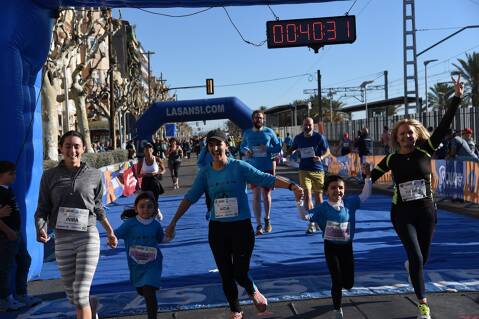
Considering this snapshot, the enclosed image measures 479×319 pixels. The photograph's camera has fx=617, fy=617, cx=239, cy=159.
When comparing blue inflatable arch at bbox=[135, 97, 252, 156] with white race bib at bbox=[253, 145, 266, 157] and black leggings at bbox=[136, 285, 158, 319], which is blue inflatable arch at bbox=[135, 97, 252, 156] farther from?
black leggings at bbox=[136, 285, 158, 319]

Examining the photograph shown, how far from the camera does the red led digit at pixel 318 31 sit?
10234mm

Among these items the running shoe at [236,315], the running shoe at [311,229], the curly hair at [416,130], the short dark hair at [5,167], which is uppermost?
the curly hair at [416,130]

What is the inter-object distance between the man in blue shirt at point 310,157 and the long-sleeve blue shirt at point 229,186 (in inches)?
179

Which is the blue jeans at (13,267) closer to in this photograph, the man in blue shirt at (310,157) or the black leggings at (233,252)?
the black leggings at (233,252)

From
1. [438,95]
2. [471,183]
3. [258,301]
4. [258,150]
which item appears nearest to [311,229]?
[258,150]

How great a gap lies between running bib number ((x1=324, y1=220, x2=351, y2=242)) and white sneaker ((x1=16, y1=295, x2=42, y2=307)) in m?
3.15

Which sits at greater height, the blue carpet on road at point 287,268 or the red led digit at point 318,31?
the red led digit at point 318,31

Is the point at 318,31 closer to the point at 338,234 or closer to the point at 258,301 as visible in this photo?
the point at 338,234

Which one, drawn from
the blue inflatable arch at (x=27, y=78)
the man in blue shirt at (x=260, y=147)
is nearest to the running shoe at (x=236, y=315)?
the blue inflatable arch at (x=27, y=78)

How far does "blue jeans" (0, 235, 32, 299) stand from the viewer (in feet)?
20.2

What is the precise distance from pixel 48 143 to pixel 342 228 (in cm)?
1892

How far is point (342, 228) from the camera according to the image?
17.9 ft

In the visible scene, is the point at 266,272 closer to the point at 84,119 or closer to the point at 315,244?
the point at 315,244

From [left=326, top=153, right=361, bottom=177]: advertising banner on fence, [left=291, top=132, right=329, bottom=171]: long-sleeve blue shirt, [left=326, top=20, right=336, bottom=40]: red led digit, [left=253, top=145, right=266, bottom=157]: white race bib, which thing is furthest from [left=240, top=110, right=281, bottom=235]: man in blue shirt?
[left=326, top=153, right=361, bottom=177]: advertising banner on fence
